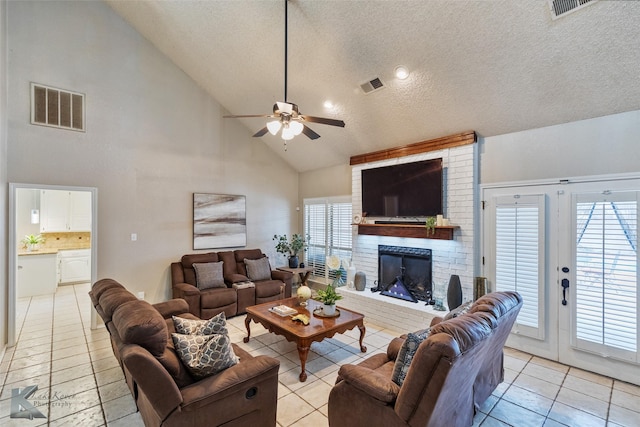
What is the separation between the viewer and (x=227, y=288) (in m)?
5.08

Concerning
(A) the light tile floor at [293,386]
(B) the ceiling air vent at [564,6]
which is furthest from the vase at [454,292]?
(B) the ceiling air vent at [564,6]

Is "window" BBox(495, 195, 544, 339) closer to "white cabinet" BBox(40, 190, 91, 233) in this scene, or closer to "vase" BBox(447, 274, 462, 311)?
"vase" BBox(447, 274, 462, 311)

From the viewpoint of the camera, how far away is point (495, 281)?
3.92 meters

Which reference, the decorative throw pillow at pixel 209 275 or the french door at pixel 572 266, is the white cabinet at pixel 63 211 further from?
the french door at pixel 572 266

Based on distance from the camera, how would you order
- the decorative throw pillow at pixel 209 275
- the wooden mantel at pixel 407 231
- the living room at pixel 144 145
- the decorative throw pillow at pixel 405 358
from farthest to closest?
the decorative throw pillow at pixel 209 275 → the wooden mantel at pixel 407 231 → the living room at pixel 144 145 → the decorative throw pillow at pixel 405 358

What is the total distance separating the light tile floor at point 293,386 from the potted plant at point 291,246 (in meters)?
2.29

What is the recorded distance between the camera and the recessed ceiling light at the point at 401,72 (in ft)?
11.6

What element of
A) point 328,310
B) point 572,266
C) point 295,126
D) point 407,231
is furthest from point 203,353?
point 572,266

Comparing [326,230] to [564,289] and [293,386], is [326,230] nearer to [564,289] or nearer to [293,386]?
[293,386]

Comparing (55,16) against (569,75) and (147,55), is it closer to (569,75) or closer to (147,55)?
(147,55)

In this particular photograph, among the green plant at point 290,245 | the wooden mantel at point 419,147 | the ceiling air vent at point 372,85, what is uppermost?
the ceiling air vent at point 372,85

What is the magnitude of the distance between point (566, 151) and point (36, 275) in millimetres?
9247

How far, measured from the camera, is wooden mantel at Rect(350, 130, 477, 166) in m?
4.08

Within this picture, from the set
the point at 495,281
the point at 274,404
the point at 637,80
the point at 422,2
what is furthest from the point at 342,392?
the point at 637,80
